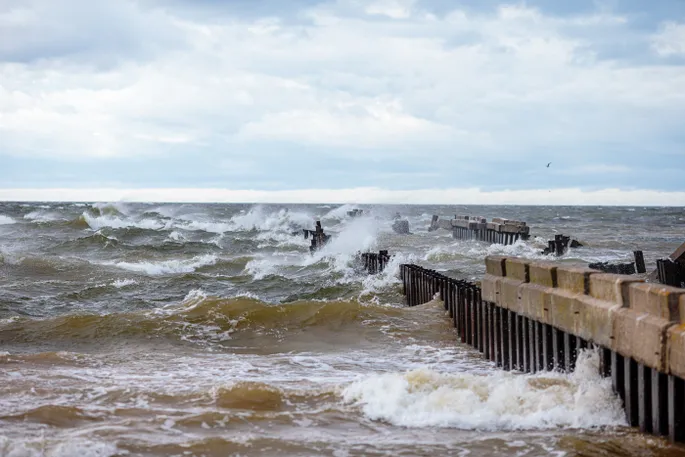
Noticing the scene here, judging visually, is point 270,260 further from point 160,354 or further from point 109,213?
point 109,213

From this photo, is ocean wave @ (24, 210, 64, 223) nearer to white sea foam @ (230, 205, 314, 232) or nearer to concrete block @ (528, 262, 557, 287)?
white sea foam @ (230, 205, 314, 232)

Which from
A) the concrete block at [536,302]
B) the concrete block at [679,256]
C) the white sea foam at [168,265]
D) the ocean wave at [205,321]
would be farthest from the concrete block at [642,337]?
the white sea foam at [168,265]

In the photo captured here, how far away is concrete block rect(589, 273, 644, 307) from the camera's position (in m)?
7.48

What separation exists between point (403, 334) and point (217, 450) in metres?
7.41

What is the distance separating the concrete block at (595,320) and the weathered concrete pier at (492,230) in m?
30.1

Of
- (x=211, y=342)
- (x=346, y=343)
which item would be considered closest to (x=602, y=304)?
(x=346, y=343)

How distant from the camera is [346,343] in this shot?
550 inches

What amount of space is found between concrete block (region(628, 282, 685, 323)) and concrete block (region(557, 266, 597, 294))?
92cm

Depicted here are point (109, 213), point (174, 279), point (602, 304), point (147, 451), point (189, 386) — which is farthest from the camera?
point (109, 213)

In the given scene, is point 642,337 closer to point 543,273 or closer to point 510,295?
point 543,273

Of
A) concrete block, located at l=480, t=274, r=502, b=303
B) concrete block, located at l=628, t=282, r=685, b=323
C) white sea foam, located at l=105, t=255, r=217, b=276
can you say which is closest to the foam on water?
white sea foam, located at l=105, t=255, r=217, b=276

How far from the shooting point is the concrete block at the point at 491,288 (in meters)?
11.2

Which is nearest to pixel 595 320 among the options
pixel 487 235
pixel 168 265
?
pixel 168 265

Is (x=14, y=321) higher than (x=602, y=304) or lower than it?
lower
